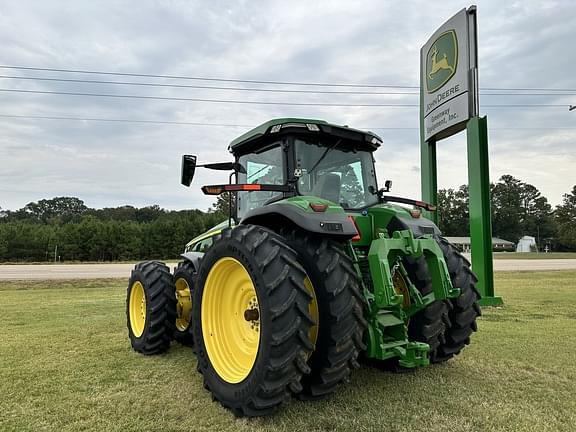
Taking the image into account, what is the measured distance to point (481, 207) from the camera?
8531mm

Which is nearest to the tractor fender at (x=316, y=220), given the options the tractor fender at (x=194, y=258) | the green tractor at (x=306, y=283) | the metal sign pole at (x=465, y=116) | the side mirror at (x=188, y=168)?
the green tractor at (x=306, y=283)

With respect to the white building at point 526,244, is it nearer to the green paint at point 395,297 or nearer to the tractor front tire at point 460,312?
the tractor front tire at point 460,312

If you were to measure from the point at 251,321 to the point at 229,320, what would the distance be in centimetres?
35

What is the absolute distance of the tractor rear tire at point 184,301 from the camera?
16.1ft

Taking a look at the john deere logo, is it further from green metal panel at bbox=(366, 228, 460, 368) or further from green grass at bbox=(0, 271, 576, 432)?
green metal panel at bbox=(366, 228, 460, 368)

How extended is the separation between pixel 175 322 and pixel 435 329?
286 cm

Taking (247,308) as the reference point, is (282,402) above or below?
below

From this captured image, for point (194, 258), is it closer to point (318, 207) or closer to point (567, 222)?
point (318, 207)

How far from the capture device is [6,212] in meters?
84.9

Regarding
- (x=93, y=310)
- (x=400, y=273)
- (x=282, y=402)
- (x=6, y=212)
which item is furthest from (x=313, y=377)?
(x=6, y=212)

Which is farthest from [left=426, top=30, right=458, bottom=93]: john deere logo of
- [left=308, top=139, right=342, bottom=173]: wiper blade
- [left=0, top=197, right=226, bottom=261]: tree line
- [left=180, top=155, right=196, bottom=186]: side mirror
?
[left=0, top=197, right=226, bottom=261]: tree line

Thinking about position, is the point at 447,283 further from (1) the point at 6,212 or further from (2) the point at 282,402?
(1) the point at 6,212

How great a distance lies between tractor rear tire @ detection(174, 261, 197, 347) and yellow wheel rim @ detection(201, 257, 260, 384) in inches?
49.1

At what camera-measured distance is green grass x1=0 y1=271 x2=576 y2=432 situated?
2895mm
